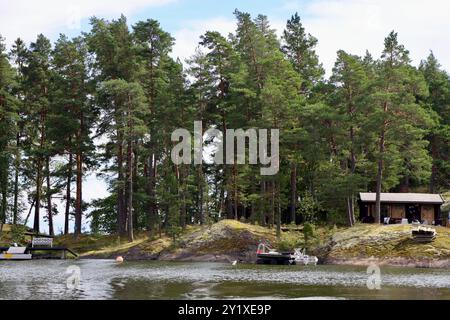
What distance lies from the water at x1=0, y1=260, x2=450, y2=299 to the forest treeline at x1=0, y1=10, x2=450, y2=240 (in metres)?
21.7

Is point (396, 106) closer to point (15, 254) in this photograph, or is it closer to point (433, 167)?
point (433, 167)

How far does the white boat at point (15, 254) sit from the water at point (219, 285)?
57.9 ft

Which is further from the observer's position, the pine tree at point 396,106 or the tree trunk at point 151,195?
the tree trunk at point 151,195

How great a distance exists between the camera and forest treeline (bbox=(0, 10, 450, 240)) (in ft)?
197

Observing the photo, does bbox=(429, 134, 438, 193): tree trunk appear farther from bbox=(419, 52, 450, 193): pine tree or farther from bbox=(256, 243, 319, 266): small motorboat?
bbox=(256, 243, 319, 266): small motorboat

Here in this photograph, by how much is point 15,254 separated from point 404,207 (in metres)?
40.0

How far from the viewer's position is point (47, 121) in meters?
70.9

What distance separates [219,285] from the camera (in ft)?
103

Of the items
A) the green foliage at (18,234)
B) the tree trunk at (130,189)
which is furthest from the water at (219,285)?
the green foliage at (18,234)

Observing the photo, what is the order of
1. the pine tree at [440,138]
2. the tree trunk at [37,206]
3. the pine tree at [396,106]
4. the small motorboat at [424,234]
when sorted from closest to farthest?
the small motorboat at [424,234] → the pine tree at [396,106] → the tree trunk at [37,206] → the pine tree at [440,138]

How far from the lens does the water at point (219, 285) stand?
27.0 meters

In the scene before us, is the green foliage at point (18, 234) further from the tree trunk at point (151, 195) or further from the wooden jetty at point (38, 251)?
the tree trunk at point (151, 195)

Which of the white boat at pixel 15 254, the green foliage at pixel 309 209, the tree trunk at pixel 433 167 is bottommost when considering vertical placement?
the white boat at pixel 15 254

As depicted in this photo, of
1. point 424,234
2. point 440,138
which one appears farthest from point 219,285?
point 440,138
